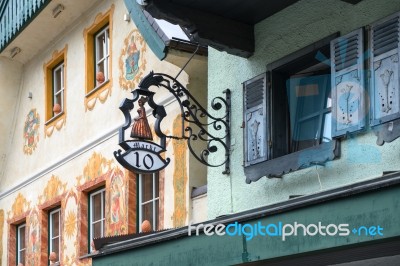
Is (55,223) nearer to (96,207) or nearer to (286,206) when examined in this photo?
(96,207)

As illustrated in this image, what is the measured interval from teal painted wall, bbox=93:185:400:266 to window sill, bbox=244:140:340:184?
1.22m

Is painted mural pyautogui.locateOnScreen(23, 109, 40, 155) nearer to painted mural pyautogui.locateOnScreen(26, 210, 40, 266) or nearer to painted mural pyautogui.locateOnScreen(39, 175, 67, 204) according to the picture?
painted mural pyautogui.locateOnScreen(39, 175, 67, 204)

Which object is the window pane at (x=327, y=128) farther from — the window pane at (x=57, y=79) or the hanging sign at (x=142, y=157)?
the window pane at (x=57, y=79)

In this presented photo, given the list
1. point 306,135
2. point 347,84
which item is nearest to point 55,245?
point 306,135

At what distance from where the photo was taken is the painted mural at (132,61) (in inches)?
655

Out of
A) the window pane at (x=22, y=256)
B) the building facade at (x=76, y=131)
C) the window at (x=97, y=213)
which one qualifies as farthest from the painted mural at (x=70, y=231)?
the window pane at (x=22, y=256)

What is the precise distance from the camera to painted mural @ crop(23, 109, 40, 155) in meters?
20.5

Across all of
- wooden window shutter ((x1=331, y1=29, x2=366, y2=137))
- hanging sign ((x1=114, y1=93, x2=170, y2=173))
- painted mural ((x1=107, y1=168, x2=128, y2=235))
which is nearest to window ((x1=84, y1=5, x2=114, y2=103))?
painted mural ((x1=107, y1=168, x2=128, y2=235))

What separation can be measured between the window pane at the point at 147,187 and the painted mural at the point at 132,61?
136 centimetres

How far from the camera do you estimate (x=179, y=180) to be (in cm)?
1528

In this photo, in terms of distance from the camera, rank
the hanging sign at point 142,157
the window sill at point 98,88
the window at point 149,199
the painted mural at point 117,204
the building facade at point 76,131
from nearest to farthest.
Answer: the hanging sign at point 142,157 → the building facade at point 76,131 → the window at point 149,199 → the painted mural at point 117,204 → the window sill at point 98,88

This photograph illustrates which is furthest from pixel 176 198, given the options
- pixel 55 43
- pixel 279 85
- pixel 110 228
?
pixel 55 43

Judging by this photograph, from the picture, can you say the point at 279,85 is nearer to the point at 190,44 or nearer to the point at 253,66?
the point at 253,66

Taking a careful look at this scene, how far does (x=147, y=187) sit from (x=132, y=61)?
1910mm
